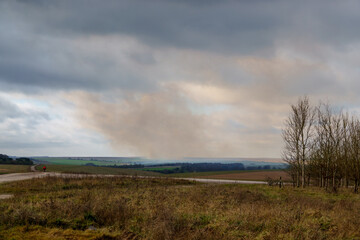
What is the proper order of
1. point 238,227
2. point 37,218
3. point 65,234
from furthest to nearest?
1. point 238,227
2. point 37,218
3. point 65,234

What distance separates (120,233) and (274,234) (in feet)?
17.5

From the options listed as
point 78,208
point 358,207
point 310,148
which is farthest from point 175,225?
point 310,148

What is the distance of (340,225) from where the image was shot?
39.2 feet

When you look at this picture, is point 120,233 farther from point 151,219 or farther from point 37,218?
point 37,218

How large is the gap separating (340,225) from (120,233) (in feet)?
30.6

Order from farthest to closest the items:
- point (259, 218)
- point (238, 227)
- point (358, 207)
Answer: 1. point (358, 207)
2. point (259, 218)
3. point (238, 227)

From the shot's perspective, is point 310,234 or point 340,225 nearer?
point 310,234

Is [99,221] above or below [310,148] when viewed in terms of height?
below

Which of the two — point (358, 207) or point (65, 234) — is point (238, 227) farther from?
Answer: point (358, 207)

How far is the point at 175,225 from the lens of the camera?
32.2 feet

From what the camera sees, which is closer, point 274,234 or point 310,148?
point 274,234

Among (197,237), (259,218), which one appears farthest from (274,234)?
(197,237)

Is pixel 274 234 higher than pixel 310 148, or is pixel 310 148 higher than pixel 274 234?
pixel 310 148

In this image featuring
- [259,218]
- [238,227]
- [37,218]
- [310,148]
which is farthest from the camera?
[310,148]
